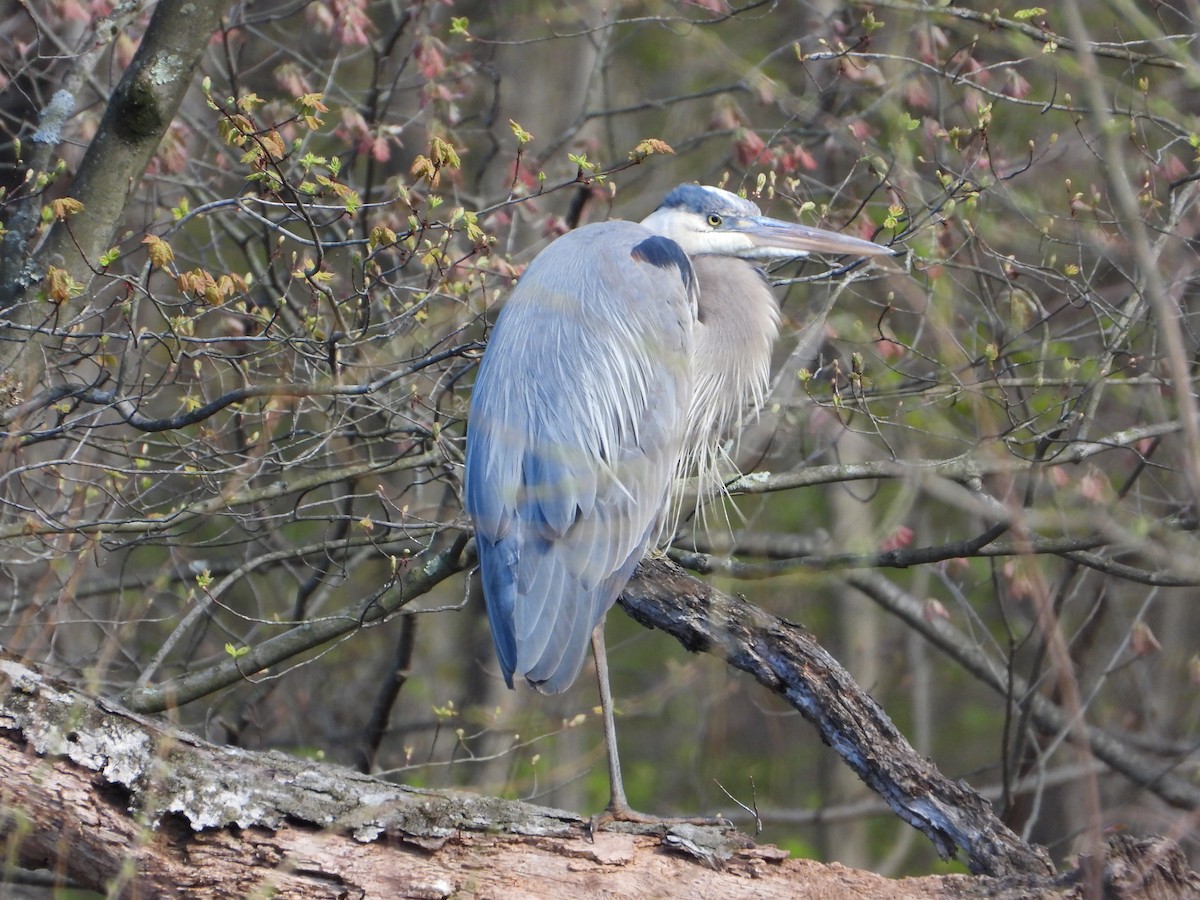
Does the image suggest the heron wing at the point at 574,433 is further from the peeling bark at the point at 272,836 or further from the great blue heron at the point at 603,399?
the peeling bark at the point at 272,836

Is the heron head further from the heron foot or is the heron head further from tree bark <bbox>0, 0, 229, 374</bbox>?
the heron foot

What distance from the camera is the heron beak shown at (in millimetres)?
3850

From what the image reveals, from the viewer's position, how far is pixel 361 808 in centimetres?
255

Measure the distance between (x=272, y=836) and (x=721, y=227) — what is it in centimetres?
264

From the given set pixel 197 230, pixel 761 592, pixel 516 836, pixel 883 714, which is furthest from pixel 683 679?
pixel 197 230

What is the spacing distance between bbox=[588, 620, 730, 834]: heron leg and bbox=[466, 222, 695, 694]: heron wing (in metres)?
0.24

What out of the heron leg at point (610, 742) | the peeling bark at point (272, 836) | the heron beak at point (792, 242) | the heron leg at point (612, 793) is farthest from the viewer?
the heron beak at point (792, 242)

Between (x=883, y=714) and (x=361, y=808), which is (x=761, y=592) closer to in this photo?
(x=883, y=714)

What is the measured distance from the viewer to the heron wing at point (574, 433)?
3482 millimetres

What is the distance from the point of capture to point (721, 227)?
4.36 meters

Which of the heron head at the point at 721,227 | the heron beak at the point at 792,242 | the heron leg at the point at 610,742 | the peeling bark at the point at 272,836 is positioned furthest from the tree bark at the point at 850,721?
the heron head at the point at 721,227

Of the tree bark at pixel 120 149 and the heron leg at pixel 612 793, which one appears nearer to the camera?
the heron leg at pixel 612 793

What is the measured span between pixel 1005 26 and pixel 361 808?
295 centimetres

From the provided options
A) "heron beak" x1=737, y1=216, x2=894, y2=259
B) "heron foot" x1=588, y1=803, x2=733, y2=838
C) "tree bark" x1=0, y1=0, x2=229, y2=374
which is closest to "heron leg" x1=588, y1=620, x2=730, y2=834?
"heron foot" x1=588, y1=803, x2=733, y2=838
